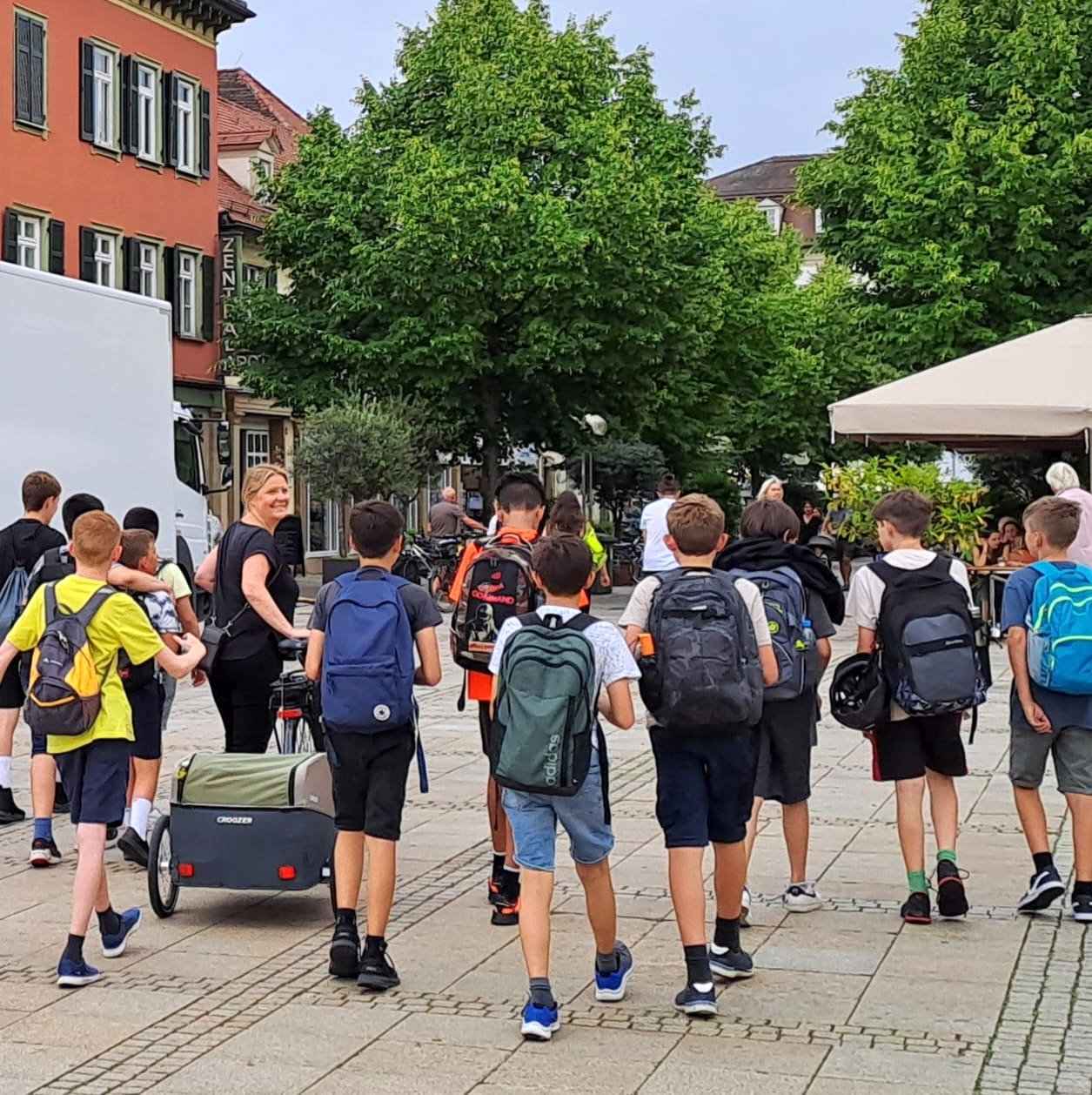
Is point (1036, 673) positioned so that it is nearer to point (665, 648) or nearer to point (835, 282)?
point (665, 648)

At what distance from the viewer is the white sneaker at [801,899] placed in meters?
7.83

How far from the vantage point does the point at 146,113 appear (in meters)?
36.0

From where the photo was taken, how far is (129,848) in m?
8.55

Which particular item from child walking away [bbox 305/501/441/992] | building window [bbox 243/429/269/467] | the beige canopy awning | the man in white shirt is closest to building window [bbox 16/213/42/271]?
building window [bbox 243/429/269/467]

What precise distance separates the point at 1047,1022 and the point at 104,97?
31.5 metres

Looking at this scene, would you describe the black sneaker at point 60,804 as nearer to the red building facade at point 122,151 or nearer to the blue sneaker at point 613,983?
the blue sneaker at point 613,983

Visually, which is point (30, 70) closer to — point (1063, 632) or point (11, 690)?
point (11, 690)

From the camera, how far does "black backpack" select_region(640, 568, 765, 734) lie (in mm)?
6168

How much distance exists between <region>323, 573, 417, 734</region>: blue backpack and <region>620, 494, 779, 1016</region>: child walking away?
31.6 inches

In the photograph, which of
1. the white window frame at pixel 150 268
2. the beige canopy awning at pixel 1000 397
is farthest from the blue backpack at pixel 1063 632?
the white window frame at pixel 150 268

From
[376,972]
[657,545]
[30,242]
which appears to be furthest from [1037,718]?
[30,242]

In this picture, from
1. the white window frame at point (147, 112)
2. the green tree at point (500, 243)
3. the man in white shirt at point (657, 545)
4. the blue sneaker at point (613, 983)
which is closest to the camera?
the blue sneaker at point (613, 983)

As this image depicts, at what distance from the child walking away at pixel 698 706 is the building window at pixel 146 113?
31132 mm

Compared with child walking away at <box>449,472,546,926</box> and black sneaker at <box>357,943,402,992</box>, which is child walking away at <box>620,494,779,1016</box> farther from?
child walking away at <box>449,472,546,926</box>
